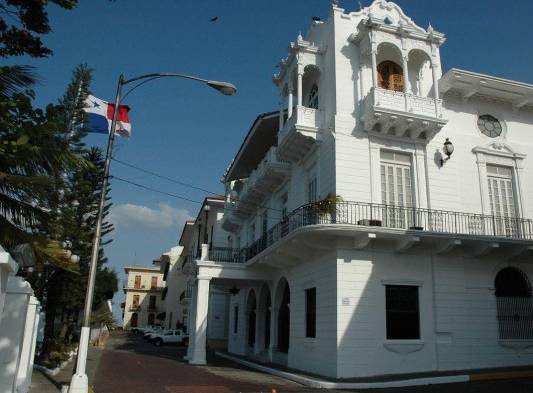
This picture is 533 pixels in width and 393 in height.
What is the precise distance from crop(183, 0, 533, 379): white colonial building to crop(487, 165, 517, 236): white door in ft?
0.16

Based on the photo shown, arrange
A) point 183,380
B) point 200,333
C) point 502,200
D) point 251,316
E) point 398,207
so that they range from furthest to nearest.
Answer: point 251,316 → point 200,333 → point 502,200 → point 398,207 → point 183,380

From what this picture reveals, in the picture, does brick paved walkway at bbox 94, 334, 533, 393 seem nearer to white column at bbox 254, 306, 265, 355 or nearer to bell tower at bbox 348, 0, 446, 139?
white column at bbox 254, 306, 265, 355

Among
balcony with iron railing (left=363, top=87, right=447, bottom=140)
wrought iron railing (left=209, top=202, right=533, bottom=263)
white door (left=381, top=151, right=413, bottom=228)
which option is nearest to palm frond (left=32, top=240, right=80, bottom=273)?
wrought iron railing (left=209, top=202, right=533, bottom=263)

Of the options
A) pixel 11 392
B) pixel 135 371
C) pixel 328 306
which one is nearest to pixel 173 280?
pixel 135 371

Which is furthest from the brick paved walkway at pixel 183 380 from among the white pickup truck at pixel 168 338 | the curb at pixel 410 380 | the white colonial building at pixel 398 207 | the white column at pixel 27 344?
the white pickup truck at pixel 168 338

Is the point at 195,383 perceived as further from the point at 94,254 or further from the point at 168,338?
the point at 168,338

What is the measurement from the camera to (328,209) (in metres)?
15.1

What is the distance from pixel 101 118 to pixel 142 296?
7620cm

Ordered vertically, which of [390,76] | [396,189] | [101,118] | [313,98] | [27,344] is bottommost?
[27,344]

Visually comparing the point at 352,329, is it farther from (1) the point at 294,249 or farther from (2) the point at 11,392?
(2) the point at 11,392

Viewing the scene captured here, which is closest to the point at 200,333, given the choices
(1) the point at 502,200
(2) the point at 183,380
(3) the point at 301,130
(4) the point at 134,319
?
(2) the point at 183,380

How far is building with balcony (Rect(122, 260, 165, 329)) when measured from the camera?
268 ft

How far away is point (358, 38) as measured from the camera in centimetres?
1753

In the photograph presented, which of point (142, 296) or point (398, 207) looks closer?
point (398, 207)
